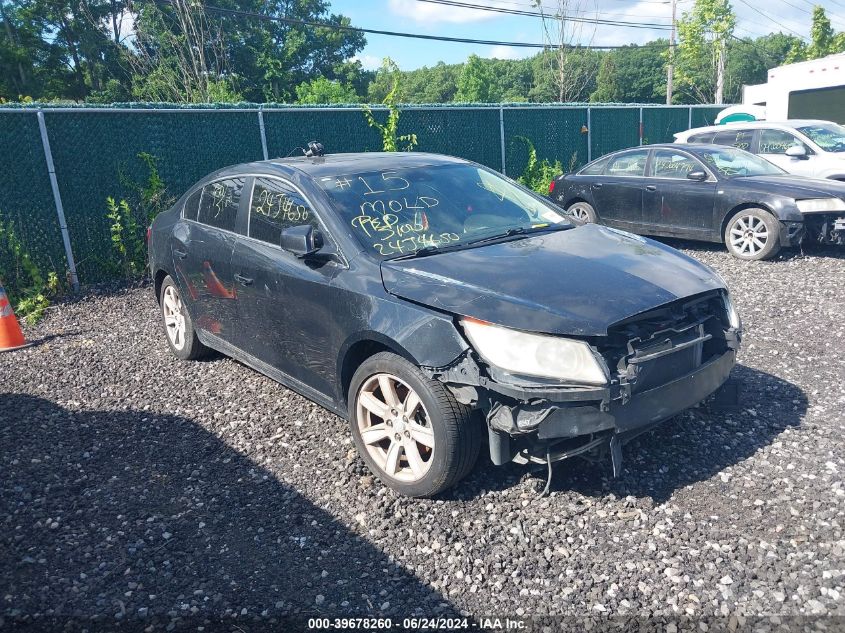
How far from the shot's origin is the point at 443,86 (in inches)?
3826

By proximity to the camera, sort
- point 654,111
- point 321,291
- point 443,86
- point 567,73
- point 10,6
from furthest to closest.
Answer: point 443,86
point 10,6
point 567,73
point 654,111
point 321,291

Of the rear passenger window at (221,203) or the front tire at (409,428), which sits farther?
the rear passenger window at (221,203)

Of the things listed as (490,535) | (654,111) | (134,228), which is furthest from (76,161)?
(654,111)

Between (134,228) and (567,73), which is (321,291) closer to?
(134,228)

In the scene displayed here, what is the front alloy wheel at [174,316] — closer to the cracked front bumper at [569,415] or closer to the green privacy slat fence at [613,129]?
the cracked front bumper at [569,415]

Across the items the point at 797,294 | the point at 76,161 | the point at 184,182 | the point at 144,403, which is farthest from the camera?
the point at 184,182

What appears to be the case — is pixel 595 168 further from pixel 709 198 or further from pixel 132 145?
pixel 132 145

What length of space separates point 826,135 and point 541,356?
36.3ft

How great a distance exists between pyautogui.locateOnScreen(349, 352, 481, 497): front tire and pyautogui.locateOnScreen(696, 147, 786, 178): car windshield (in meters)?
7.17

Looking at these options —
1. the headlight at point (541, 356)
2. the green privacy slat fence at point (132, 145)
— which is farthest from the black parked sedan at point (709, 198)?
the headlight at point (541, 356)

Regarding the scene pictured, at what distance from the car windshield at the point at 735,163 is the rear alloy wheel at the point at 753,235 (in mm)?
693

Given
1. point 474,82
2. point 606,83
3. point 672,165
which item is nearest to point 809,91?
point 672,165

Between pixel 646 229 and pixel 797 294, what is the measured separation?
3065 millimetres

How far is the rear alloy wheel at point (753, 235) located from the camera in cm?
833
